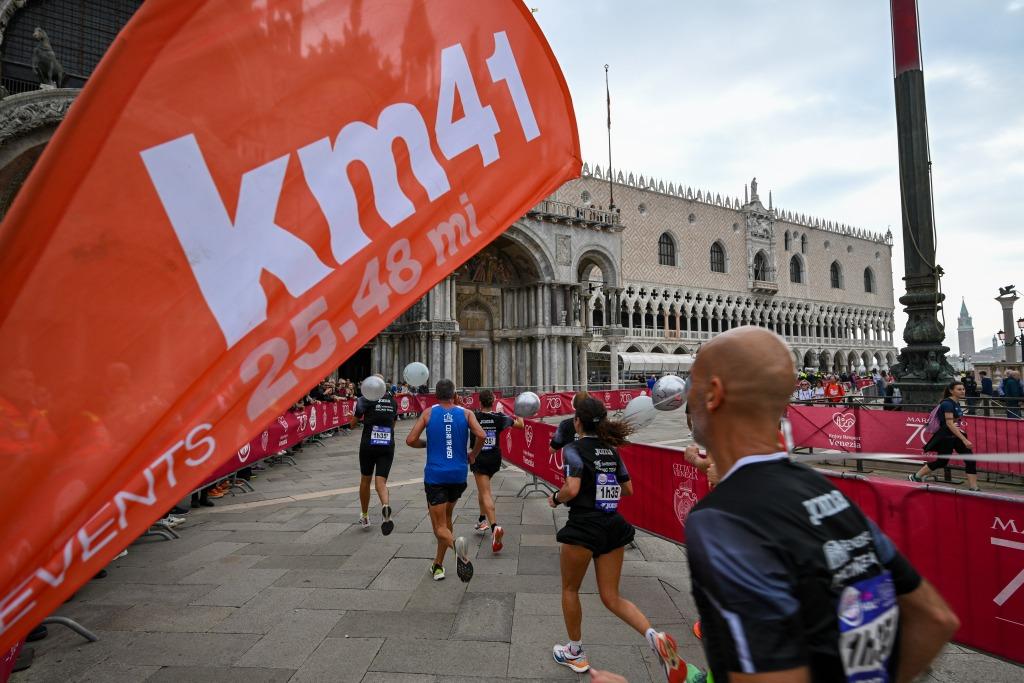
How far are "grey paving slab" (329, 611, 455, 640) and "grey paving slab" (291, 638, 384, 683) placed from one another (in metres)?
0.10

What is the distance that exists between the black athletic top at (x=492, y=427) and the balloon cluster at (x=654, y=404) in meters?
1.68

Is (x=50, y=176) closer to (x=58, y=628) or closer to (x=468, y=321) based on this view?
(x=58, y=628)

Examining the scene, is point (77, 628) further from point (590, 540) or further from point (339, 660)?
point (590, 540)

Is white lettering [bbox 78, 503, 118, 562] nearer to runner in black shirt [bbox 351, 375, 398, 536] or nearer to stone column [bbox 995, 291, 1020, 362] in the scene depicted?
runner in black shirt [bbox 351, 375, 398, 536]

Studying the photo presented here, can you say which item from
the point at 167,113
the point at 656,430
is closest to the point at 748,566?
the point at 167,113

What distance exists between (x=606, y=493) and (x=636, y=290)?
129 ft

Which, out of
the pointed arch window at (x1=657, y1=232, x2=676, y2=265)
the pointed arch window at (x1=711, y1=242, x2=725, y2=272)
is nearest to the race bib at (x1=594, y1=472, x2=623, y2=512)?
the pointed arch window at (x1=657, y1=232, x2=676, y2=265)

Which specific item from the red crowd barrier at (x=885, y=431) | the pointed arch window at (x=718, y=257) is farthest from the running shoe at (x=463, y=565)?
the pointed arch window at (x=718, y=257)

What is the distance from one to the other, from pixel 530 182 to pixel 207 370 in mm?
1510

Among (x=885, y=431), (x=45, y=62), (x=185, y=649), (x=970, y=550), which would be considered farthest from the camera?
(x=45, y=62)

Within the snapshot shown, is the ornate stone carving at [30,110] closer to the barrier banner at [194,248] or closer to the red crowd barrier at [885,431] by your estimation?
the barrier banner at [194,248]

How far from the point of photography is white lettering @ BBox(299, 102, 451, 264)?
5.02 feet

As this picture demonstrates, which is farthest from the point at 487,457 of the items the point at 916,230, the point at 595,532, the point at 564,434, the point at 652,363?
the point at 652,363

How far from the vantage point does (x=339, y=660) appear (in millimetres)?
3432
